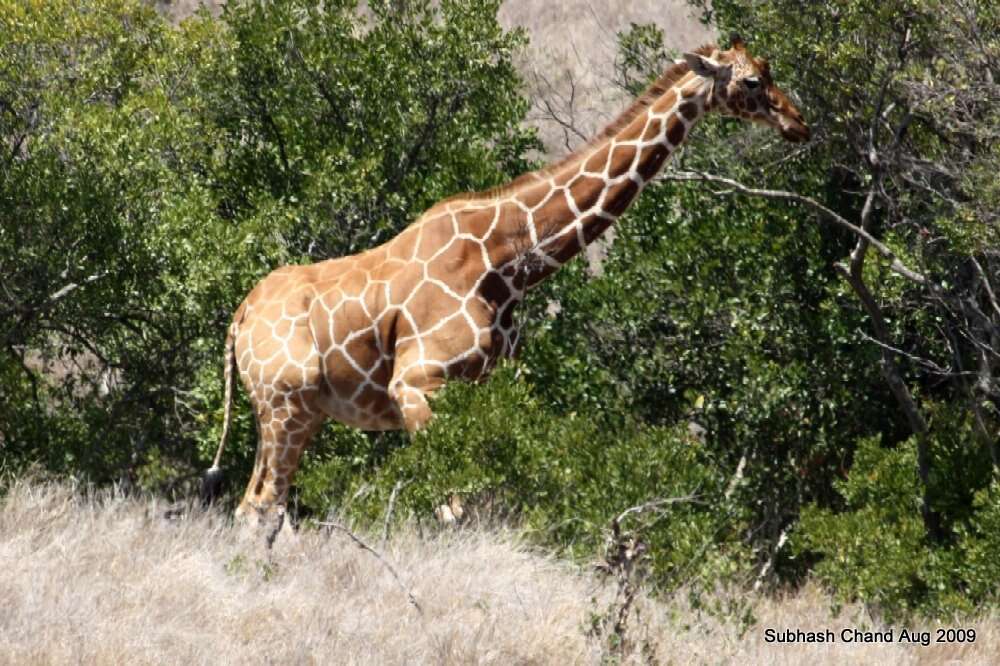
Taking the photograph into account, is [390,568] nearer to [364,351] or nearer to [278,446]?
[364,351]

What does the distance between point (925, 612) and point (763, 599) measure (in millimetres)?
1174

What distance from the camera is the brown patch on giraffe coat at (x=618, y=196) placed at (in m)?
11.7

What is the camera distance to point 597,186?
1175 centimetres

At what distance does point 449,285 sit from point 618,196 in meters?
1.35

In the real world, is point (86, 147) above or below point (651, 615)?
above

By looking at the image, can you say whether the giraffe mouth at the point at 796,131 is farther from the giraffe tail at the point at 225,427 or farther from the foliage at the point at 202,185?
the giraffe tail at the point at 225,427

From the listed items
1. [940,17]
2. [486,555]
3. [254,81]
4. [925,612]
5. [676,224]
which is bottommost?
[925,612]

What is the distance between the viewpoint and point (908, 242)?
12953 millimetres

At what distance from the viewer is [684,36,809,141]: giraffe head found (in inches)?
456

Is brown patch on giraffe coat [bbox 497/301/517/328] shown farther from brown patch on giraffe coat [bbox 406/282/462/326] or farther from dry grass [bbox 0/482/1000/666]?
dry grass [bbox 0/482/1000/666]

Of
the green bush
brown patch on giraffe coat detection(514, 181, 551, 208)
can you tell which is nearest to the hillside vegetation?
the green bush

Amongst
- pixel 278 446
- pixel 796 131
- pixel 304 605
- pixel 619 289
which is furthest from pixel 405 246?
pixel 304 605

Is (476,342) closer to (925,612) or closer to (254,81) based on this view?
(925,612)

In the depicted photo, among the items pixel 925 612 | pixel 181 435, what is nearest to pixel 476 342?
pixel 925 612
